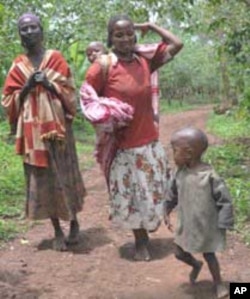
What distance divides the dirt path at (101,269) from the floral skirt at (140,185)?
35 centimetres

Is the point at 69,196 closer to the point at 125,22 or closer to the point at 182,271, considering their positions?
the point at 182,271

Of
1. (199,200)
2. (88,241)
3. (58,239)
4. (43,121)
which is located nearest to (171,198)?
(199,200)

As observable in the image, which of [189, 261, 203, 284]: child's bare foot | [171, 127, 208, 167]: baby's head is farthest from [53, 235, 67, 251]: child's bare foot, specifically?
[171, 127, 208, 167]: baby's head

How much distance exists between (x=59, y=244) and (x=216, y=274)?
175cm

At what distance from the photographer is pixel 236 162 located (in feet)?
32.4

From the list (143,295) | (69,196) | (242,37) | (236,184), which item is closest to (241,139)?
(242,37)

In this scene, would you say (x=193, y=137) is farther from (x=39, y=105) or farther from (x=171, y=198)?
(x=39, y=105)

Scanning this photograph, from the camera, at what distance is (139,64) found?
194 inches

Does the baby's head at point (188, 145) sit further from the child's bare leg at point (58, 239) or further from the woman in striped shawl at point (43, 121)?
the child's bare leg at point (58, 239)

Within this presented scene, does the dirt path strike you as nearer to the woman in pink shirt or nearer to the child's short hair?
the woman in pink shirt

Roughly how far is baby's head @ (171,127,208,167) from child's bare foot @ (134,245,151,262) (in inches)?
50.2

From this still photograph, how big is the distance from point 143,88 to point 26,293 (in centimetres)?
171

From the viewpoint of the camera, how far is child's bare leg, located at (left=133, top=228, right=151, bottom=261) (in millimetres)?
5064

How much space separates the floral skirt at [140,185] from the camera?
4.96m
